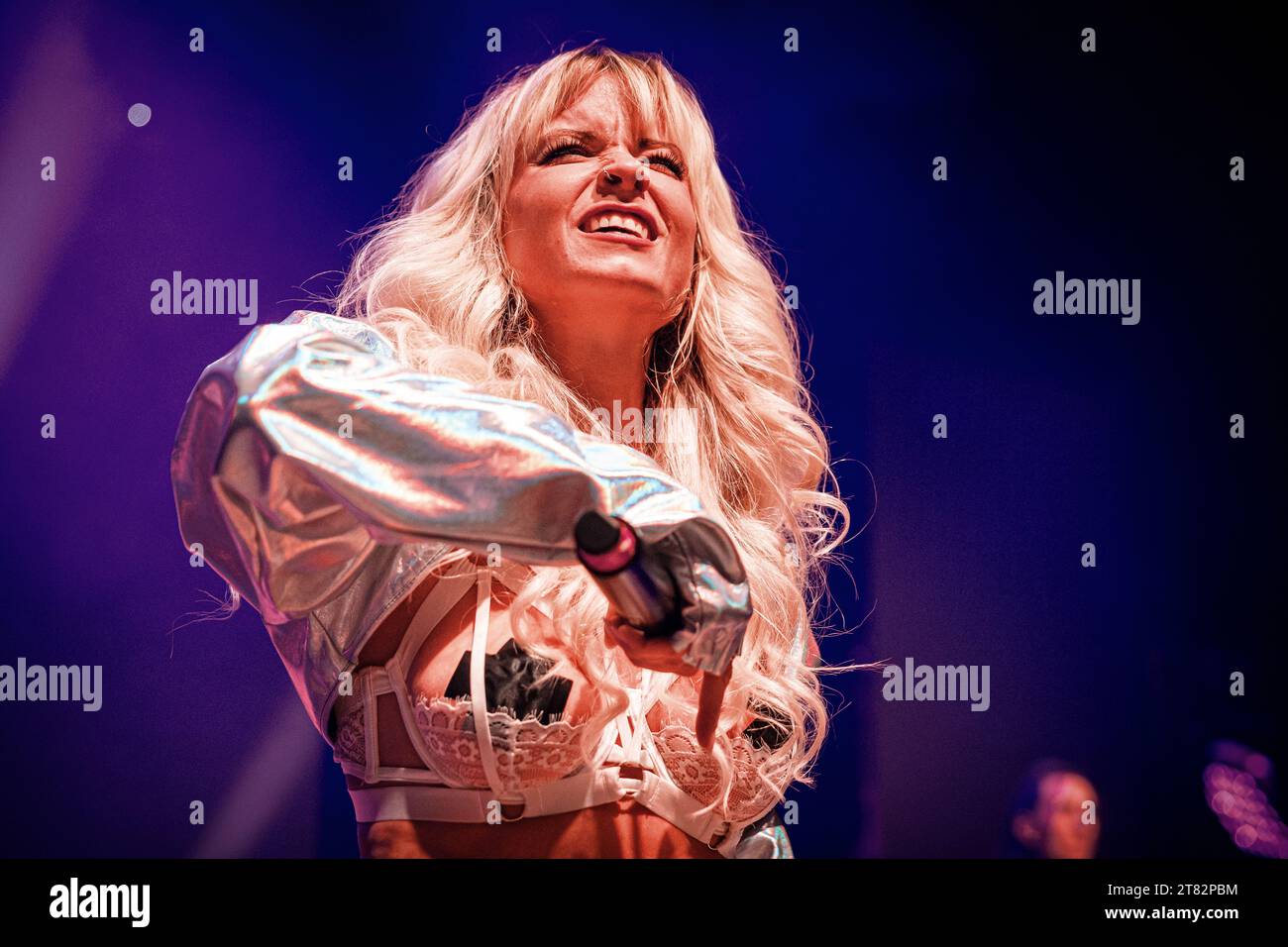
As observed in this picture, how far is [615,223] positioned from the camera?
178 cm

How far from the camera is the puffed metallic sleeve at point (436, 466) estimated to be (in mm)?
1195

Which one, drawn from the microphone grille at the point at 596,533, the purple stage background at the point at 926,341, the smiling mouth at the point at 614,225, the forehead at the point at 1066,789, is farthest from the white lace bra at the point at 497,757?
the forehead at the point at 1066,789

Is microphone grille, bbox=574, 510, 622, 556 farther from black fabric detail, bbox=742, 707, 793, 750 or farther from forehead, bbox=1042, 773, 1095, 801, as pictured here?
forehead, bbox=1042, 773, 1095, 801

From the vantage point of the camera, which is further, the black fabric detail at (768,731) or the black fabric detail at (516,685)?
the black fabric detail at (768,731)

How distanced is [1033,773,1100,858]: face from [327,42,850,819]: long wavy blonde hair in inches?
16.1

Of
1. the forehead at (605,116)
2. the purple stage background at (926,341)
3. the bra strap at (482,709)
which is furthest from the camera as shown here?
the purple stage background at (926,341)

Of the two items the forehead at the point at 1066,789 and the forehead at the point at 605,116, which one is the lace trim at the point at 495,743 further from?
the forehead at the point at 1066,789

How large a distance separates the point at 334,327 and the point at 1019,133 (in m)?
1.31

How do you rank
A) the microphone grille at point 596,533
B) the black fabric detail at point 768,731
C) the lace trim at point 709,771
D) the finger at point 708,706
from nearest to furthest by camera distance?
the microphone grille at point 596,533, the finger at point 708,706, the lace trim at point 709,771, the black fabric detail at point 768,731

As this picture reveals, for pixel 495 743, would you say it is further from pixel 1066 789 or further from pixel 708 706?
pixel 1066 789

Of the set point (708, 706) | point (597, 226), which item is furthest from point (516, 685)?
point (597, 226)

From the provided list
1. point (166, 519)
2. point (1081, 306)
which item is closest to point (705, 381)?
point (1081, 306)

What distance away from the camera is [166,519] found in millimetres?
2066

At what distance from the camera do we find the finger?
50.3 inches
